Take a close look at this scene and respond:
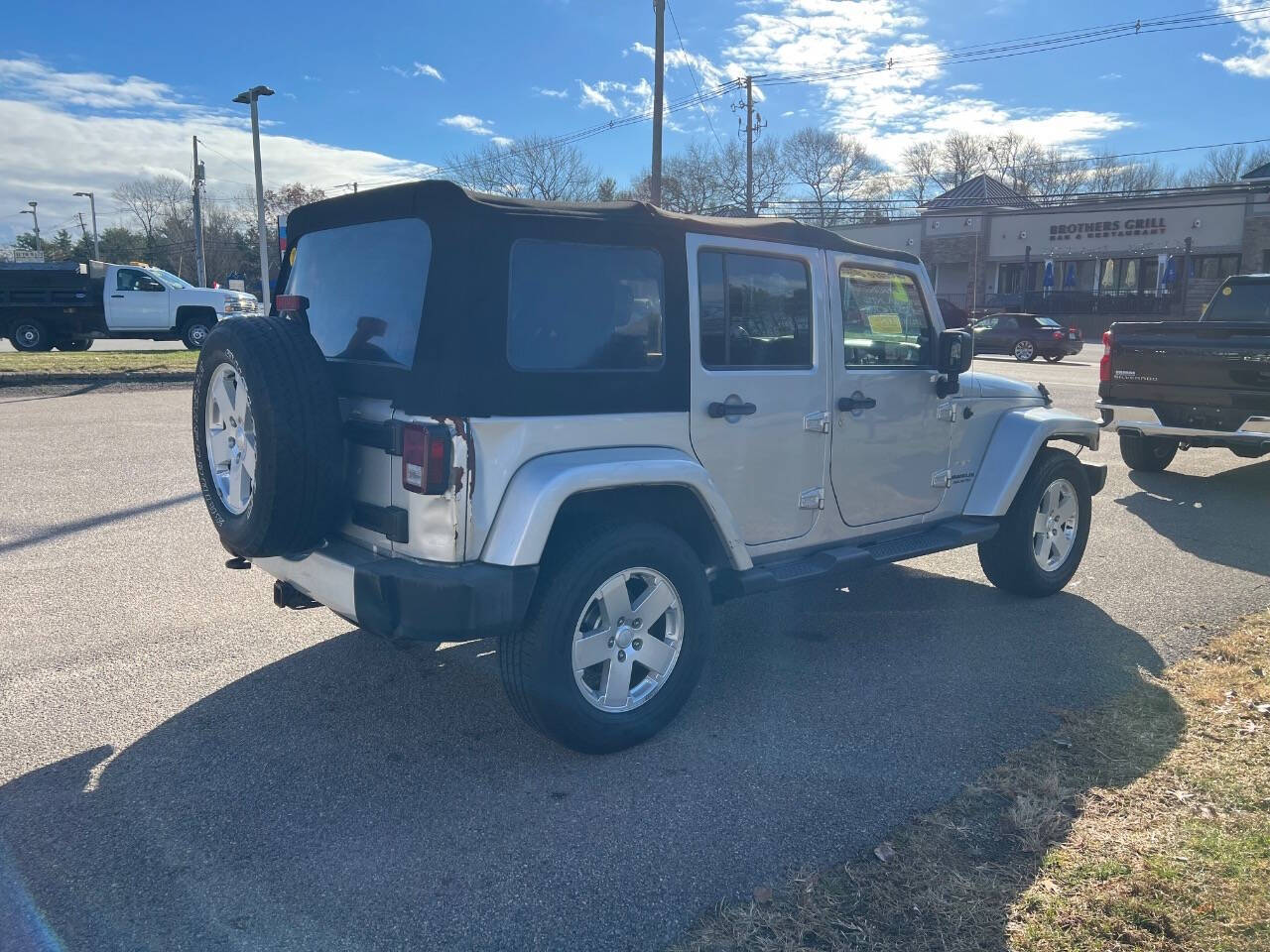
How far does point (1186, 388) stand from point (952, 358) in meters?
5.40

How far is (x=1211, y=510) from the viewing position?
852cm

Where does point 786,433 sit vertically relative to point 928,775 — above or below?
above

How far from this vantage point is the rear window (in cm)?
353

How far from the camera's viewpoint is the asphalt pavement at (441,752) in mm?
2828

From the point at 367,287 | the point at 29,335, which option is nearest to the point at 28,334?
the point at 29,335

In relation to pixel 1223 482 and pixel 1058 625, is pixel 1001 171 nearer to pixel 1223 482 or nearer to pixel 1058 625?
pixel 1223 482

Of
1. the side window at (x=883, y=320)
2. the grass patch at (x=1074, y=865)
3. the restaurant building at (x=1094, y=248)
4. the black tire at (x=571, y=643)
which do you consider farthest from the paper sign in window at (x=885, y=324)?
the restaurant building at (x=1094, y=248)

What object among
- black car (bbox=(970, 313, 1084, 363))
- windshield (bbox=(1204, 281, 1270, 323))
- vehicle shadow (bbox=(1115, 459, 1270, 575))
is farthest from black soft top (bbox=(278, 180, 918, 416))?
black car (bbox=(970, 313, 1084, 363))

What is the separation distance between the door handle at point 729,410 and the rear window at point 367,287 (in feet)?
4.16

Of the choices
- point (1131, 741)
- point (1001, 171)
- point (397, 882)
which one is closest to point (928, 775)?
point (1131, 741)

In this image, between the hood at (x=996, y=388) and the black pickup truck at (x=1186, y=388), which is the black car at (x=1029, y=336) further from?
the hood at (x=996, y=388)

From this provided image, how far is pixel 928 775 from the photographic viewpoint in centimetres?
362

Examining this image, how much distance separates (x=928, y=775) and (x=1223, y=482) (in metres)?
7.93

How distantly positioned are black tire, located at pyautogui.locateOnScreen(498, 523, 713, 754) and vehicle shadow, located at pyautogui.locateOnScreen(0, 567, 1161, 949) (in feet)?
0.49
